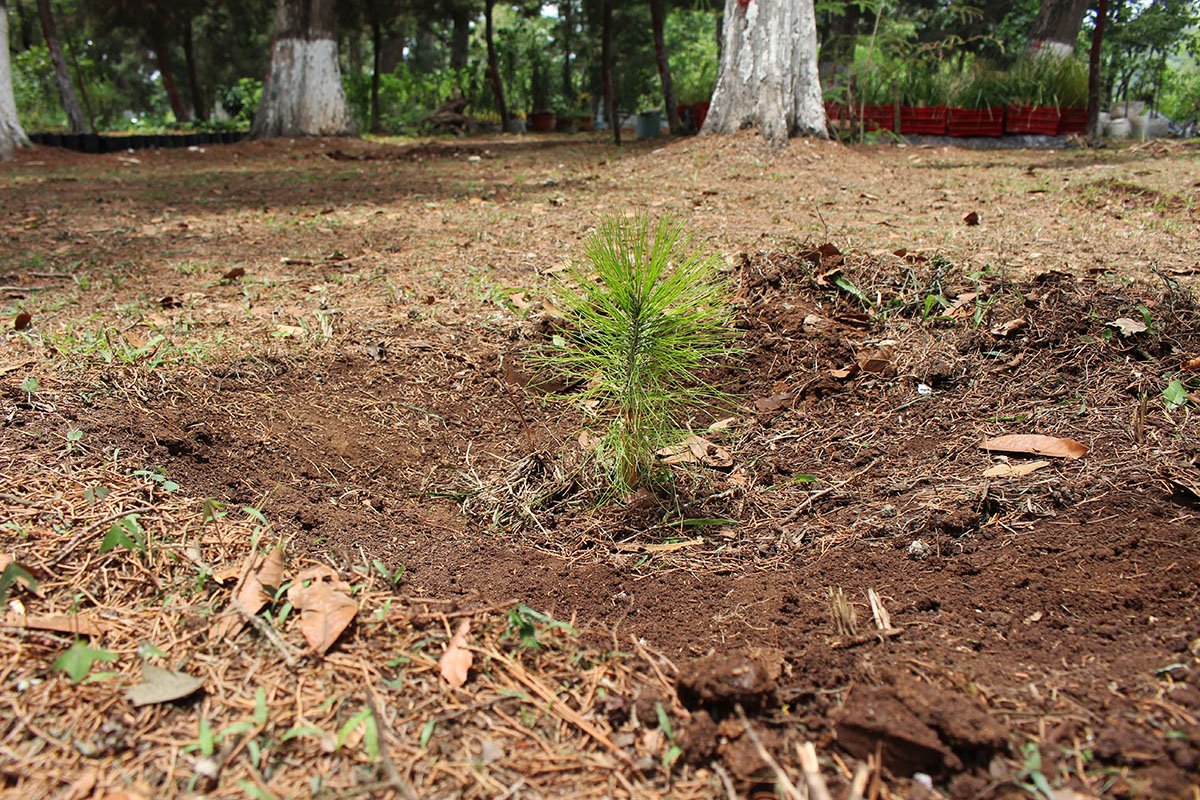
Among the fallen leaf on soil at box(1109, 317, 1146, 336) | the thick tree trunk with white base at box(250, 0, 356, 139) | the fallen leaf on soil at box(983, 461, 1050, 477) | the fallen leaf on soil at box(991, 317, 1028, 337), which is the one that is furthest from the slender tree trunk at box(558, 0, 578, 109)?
the fallen leaf on soil at box(983, 461, 1050, 477)

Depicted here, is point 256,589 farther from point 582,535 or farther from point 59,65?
point 59,65

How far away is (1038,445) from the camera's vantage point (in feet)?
7.00

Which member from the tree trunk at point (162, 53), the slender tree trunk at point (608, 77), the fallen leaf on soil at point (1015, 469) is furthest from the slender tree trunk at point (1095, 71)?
the tree trunk at point (162, 53)

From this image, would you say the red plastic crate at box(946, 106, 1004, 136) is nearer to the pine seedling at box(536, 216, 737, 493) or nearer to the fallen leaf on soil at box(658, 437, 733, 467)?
the fallen leaf on soil at box(658, 437, 733, 467)

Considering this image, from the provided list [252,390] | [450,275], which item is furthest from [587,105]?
[252,390]

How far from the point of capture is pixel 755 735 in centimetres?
121

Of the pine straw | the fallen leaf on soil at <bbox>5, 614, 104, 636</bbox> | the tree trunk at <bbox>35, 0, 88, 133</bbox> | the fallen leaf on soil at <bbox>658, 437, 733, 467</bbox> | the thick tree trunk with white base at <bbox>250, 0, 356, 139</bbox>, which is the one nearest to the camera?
the pine straw

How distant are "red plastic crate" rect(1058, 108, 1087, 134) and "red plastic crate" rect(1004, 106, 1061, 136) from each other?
0.22m

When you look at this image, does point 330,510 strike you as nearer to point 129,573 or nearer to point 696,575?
point 129,573

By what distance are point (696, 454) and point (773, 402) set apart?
0.48 meters

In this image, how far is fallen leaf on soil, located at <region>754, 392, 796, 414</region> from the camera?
8.62 feet

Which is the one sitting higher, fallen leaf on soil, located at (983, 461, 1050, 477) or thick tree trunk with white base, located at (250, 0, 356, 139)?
thick tree trunk with white base, located at (250, 0, 356, 139)

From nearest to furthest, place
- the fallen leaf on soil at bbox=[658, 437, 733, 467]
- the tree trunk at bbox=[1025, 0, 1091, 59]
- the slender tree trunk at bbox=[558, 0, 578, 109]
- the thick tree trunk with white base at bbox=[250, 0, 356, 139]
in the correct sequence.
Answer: the fallen leaf on soil at bbox=[658, 437, 733, 467]
the thick tree trunk with white base at bbox=[250, 0, 356, 139]
the tree trunk at bbox=[1025, 0, 1091, 59]
the slender tree trunk at bbox=[558, 0, 578, 109]

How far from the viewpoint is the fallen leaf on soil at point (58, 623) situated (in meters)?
1.40
